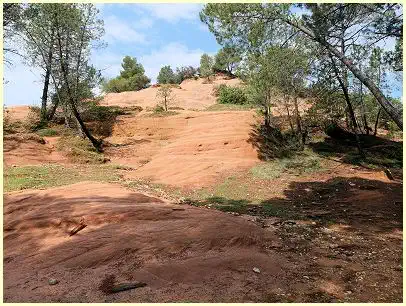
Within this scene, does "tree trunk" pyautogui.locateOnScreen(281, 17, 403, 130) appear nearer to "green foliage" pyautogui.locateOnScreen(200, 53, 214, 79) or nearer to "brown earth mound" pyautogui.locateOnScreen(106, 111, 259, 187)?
"brown earth mound" pyautogui.locateOnScreen(106, 111, 259, 187)

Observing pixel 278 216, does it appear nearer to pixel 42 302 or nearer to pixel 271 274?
pixel 271 274

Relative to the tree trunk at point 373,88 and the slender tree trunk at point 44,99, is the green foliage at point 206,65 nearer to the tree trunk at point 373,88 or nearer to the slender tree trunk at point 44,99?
the slender tree trunk at point 44,99

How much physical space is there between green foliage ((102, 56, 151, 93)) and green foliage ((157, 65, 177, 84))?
2054mm

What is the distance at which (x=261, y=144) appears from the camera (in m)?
21.7

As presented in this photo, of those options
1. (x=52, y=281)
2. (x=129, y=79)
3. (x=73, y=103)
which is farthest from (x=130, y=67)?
(x=52, y=281)

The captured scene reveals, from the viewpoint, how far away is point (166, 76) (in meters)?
61.7

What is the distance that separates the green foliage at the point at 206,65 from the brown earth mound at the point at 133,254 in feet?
161

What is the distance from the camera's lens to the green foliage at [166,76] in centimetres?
6106

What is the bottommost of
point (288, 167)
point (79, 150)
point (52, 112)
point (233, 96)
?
point (288, 167)

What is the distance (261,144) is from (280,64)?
4.69 metres

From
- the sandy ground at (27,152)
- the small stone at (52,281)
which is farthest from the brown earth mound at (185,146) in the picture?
the small stone at (52,281)

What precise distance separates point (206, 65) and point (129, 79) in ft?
39.6

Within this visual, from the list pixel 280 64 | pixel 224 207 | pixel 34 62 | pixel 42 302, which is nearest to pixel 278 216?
pixel 224 207

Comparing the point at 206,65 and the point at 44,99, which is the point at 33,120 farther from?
the point at 206,65
